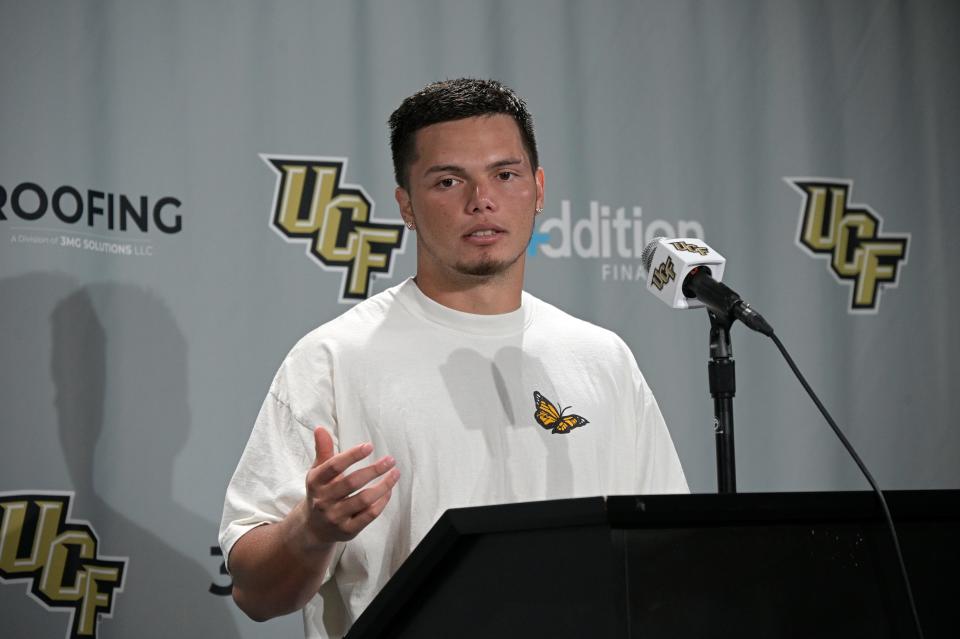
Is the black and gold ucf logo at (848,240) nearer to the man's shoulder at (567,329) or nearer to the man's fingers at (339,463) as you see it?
the man's shoulder at (567,329)

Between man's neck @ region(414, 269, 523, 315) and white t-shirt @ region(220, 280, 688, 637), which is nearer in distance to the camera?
white t-shirt @ region(220, 280, 688, 637)

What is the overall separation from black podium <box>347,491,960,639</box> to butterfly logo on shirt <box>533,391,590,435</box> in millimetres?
729

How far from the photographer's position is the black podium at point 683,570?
2.98ft

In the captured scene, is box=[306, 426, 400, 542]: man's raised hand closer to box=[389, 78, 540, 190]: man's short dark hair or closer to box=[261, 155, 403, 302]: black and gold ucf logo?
box=[389, 78, 540, 190]: man's short dark hair

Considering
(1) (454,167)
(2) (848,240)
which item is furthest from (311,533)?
(2) (848,240)

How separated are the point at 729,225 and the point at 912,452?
A: 93 centimetres

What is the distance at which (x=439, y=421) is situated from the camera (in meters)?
1.69

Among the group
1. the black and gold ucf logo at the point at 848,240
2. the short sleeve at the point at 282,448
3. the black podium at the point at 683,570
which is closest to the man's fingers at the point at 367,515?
the black podium at the point at 683,570

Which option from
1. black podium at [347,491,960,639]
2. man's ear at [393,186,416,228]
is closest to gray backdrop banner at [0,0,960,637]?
man's ear at [393,186,416,228]

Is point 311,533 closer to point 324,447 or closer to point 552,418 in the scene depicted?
point 324,447

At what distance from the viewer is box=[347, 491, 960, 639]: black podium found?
Result: 91cm

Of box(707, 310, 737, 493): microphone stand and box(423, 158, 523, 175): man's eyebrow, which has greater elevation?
box(423, 158, 523, 175): man's eyebrow

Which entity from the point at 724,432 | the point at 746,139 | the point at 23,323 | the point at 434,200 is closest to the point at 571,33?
the point at 746,139

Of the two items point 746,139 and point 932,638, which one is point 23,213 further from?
point 932,638
